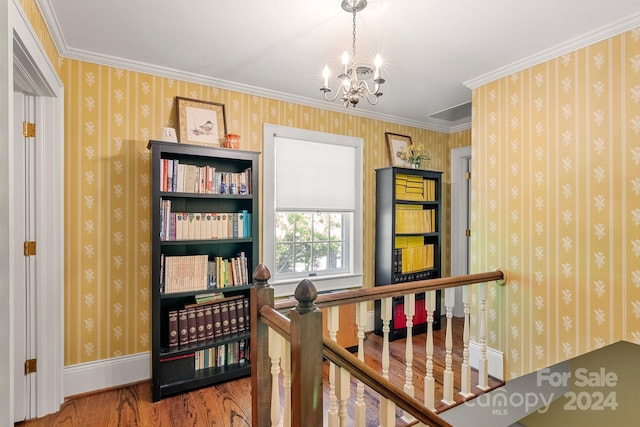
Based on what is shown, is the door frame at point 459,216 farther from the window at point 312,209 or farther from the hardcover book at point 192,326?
the hardcover book at point 192,326

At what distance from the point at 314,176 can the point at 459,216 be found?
6.79ft

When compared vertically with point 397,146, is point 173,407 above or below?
below

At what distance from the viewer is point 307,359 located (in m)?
1.11

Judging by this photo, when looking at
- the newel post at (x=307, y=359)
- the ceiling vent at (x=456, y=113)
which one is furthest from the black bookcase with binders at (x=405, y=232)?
the newel post at (x=307, y=359)

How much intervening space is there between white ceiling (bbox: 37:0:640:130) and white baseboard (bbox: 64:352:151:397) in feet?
7.48

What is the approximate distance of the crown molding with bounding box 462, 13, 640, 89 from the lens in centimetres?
209

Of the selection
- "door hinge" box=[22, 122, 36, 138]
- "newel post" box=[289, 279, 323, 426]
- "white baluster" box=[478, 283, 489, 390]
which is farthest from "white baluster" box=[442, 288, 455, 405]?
"door hinge" box=[22, 122, 36, 138]

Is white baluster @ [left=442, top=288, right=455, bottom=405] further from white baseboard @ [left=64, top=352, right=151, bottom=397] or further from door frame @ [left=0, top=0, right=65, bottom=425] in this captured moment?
door frame @ [left=0, top=0, right=65, bottom=425]

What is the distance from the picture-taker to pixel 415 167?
3.95 m

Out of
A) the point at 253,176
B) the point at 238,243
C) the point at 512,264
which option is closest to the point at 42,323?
the point at 238,243

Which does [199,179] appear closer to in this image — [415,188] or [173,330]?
[173,330]

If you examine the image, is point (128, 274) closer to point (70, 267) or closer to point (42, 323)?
point (70, 267)

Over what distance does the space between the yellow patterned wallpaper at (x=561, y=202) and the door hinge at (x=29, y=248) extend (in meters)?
3.35

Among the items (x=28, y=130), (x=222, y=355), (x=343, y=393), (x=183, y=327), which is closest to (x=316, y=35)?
(x=28, y=130)
